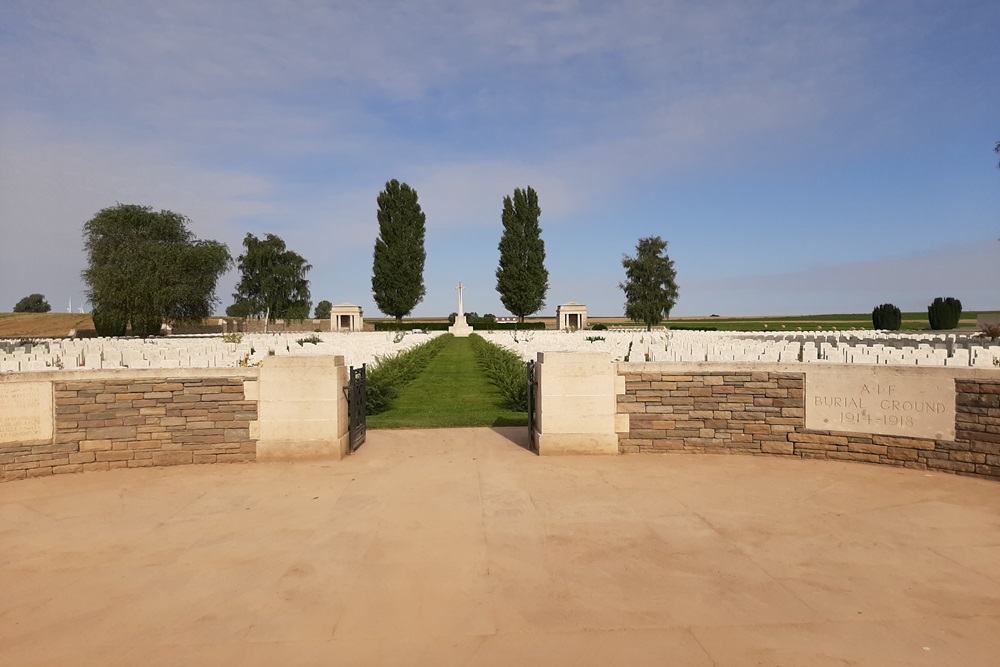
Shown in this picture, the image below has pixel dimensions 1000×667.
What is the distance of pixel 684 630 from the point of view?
3.08 metres

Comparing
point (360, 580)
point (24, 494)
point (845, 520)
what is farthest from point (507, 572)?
point (24, 494)

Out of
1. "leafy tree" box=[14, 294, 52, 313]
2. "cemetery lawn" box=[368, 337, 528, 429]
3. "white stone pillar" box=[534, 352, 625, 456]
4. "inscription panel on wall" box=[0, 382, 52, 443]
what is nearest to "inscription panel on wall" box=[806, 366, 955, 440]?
"white stone pillar" box=[534, 352, 625, 456]

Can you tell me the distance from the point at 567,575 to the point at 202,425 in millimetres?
4834

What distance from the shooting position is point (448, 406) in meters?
11.3

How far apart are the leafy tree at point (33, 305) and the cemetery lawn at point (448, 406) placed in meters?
105

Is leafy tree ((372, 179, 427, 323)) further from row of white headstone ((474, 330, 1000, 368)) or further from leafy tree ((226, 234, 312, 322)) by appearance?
row of white headstone ((474, 330, 1000, 368))

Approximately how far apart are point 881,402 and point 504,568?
493 centimetres

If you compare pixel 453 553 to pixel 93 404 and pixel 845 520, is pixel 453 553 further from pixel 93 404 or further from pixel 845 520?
pixel 93 404

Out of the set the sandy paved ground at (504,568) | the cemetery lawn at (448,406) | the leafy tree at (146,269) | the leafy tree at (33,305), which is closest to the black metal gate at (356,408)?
the sandy paved ground at (504,568)

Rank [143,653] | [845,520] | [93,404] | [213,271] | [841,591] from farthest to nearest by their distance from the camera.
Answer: [213,271] < [93,404] < [845,520] < [841,591] < [143,653]

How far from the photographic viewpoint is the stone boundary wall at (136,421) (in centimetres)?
631

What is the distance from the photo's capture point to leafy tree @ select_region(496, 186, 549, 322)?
57.4 metres

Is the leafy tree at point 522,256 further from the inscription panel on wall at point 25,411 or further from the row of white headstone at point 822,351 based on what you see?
the inscription panel on wall at point 25,411

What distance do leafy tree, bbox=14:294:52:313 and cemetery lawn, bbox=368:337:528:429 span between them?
344ft
